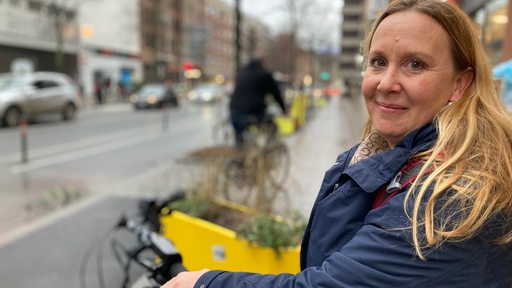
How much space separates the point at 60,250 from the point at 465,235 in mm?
4346

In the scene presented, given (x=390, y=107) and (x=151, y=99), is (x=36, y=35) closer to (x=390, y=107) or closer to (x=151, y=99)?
(x=151, y=99)

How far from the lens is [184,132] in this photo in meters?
15.8

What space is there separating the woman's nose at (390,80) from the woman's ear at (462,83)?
0.16 m

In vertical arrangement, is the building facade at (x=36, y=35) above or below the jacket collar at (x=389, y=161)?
above

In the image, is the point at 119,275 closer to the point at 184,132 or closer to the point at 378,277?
the point at 378,277

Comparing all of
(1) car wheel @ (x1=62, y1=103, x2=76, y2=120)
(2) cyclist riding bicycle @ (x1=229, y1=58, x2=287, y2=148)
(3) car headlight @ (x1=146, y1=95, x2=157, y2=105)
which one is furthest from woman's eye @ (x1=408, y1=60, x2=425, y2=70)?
(3) car headlight @ (x1=146, y1=95, x2=157, y2=105)

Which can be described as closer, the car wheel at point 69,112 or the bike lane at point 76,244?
the bike lane at point 76,244

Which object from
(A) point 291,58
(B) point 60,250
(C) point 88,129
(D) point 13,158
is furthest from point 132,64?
(B) point 60,250

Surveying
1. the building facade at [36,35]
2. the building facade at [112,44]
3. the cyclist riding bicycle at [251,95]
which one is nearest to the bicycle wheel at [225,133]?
the cyclist riding bicycle at [251,95]

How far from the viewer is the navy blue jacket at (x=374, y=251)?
3.31 feet

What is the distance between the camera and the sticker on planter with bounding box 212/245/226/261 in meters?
3.22

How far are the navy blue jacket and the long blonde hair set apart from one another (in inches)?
1.4

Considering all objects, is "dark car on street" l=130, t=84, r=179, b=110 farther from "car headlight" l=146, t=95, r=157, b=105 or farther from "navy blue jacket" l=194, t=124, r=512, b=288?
"navy blue jacket" l=194, t=124, r=512, b=288

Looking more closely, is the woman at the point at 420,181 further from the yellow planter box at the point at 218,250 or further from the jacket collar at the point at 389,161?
the yellow planter box at the point at 218,250
